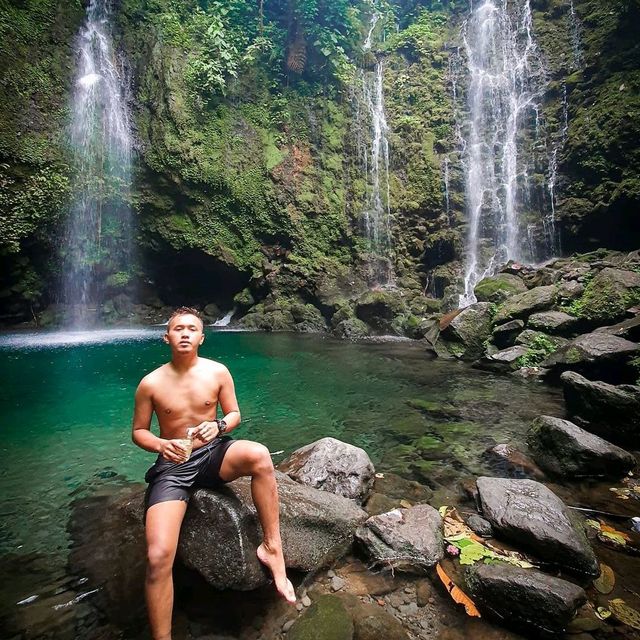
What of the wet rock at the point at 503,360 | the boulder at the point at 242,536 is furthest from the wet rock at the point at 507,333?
the boulder at the point at 242,536

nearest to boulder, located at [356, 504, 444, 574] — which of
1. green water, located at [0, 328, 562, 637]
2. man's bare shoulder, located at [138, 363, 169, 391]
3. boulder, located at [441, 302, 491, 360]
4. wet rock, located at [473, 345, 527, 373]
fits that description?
green water, located at [0, 328, 562, 637]

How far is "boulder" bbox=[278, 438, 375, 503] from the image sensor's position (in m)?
3.64

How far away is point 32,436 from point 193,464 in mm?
4464

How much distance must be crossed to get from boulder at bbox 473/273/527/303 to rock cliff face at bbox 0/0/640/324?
10.9ft

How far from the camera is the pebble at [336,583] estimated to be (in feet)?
8.27

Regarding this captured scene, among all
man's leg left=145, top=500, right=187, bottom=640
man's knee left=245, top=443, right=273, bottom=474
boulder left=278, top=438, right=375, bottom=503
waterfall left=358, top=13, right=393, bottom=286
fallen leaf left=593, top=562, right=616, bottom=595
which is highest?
waterfall left=358, top=13, right=393, bottom=286

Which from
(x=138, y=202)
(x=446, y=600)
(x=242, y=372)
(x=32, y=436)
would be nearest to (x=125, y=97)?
(x=138, y=202)

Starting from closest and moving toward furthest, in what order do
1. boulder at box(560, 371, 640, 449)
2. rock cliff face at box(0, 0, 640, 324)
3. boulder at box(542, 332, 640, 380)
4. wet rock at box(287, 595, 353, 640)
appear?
wet rock at box(287, 595, 353, 640)
boulder at box(560, 371, 640, 449)
boulder at box(542, 332, 640, 380)
rock cliff face at box(0, 0, 640, 324)

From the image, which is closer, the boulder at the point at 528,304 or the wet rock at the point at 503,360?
the wet rock at the point at 503,360

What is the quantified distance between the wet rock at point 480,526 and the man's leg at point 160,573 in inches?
92.2

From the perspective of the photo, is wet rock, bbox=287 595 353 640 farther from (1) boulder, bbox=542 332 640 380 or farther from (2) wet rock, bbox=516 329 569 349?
(2) wet rock, bbox=516 329 569 349

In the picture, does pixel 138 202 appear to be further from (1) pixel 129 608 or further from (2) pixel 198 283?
(1) pixel 129 608

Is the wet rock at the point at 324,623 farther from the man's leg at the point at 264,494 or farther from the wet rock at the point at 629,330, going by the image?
the wet rock at the point at 629,330

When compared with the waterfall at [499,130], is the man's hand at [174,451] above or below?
below
